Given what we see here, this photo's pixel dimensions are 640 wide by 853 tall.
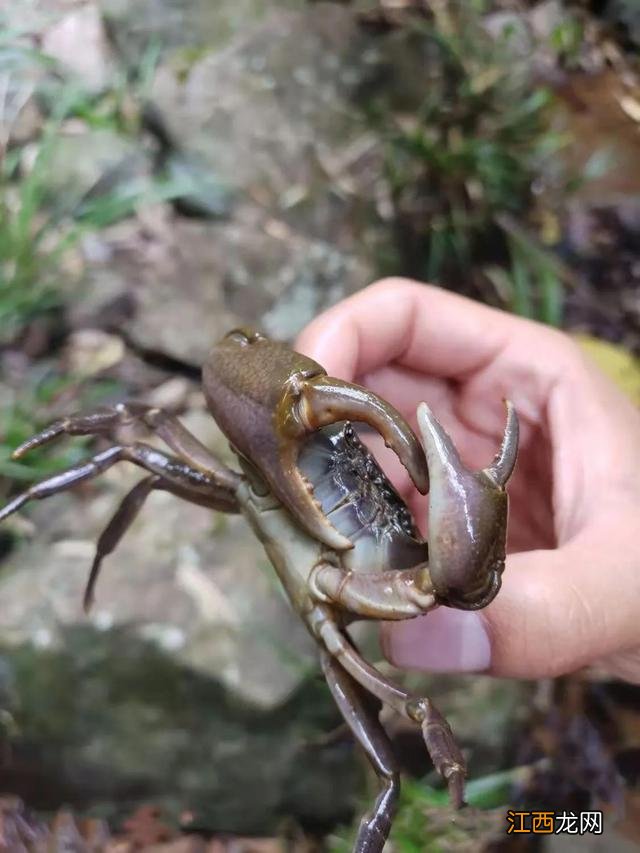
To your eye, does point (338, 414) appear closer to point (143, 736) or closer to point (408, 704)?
point (408, 704)

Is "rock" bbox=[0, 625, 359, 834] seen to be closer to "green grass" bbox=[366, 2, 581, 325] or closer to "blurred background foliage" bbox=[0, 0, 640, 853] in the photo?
"blurred background foliage" bbox=[0, 0, 640, 853]

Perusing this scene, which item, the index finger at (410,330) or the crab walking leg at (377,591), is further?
the index finger at (410,330)

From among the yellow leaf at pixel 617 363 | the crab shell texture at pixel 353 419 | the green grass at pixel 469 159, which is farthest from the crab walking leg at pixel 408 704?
the green grass at pixel 469 159

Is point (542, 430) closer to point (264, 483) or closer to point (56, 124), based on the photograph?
point (264, 483)

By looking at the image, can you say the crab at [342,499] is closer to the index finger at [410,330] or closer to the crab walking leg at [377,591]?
the crab walking leg at [377,591]

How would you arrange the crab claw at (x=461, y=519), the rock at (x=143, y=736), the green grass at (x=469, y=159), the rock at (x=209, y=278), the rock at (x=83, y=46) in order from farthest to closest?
the green grass at (x=469, y=159) → the rock at (x=83, y=46) → the rock at (x=209, y=278) → the rock at (x=143, y=736) → the crab claw at (x=461, y=519)

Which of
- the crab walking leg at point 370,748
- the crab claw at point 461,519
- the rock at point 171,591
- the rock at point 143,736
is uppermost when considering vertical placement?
the crab claw at point 461,519

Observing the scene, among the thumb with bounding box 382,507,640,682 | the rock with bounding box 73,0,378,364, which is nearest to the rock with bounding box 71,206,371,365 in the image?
the rock with bounding box 73,0,378,364
